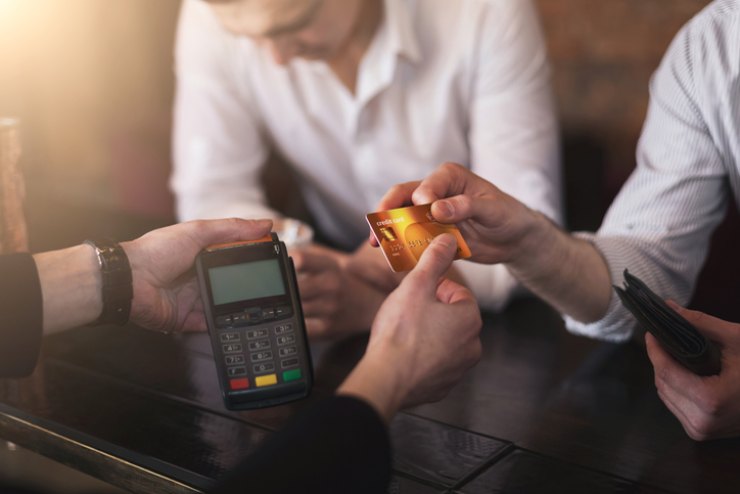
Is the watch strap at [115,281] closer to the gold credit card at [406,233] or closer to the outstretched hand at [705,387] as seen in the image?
the gold credit card at [406,233]

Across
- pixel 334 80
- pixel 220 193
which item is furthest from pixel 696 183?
pixel 220 193

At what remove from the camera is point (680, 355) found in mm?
799

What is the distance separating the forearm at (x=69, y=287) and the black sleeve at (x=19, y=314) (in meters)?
0.01

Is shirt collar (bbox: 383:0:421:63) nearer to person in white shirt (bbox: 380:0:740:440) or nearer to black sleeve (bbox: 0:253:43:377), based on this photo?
person in white shirt (bbox: 380:0:740:440)

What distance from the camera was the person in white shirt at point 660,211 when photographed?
95 centimetres

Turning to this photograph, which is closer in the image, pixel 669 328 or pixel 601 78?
pixel 669 328

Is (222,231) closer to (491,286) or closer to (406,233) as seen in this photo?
(406,233)

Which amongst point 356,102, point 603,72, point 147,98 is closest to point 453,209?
point 356,102

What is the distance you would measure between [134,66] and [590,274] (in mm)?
2295

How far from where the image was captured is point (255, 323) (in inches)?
31.6

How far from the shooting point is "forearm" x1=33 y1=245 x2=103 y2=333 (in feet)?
2.68

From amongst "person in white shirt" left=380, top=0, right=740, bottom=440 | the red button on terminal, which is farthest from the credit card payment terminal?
"person in white shirt" left=380, top=0, right=740, bottom=440

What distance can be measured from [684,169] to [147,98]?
2.23 metres

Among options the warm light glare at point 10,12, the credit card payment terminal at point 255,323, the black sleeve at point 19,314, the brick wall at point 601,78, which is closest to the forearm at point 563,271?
the credit card payment terminal at point 255,323
